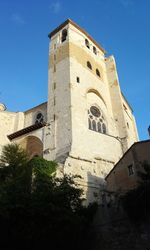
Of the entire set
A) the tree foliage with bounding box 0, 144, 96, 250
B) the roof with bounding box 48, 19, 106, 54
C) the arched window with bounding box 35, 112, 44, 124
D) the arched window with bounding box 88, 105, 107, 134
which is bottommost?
the tree foliage with bounding box 0, 144, 96, 250

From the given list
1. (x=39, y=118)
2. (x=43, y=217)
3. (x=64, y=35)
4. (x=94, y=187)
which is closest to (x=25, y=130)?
(x=39, y=118)

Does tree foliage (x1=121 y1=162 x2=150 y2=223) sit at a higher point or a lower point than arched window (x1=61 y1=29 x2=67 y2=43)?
lower

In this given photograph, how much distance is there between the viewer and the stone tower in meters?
20.2

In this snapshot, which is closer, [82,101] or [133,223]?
[133,223]

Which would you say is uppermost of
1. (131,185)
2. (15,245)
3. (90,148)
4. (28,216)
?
(90,148)

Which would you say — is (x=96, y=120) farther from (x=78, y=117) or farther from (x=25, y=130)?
(x=25, y=130)

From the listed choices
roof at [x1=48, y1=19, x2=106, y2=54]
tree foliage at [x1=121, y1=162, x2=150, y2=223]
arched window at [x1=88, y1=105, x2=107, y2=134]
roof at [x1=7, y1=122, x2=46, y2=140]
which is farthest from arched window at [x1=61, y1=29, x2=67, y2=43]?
tree foliage at [x1=121, y1=162, x2=150, y2=223]

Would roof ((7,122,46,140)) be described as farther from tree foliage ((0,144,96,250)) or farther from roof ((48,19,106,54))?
roof ((48,19,106,54))

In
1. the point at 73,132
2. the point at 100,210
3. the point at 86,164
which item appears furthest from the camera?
the point at 73,132

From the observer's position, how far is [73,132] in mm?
20891

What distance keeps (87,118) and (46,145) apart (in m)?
3.95

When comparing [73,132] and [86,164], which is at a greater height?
[73,132]

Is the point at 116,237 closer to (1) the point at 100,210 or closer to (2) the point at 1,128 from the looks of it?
(1) the point at 100,210

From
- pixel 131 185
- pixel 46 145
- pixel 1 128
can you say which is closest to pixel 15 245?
pixel 131 185
